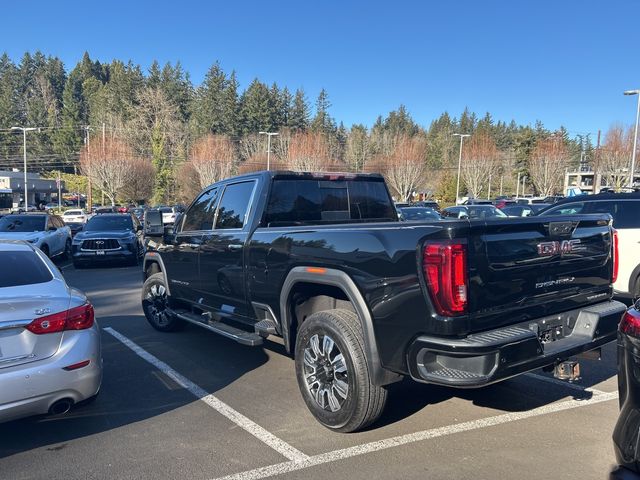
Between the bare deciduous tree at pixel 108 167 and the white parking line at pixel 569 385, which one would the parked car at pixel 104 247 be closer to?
the white parking line at pixel 569 385

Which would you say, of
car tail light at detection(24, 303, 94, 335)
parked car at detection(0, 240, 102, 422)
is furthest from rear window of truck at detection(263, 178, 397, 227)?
parked car at detection(0, 240, 102, 422)

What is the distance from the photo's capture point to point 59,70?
102 metres

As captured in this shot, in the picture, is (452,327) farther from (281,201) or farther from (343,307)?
(281,201)

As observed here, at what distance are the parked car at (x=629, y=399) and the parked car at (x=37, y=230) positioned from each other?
14223 millimetres

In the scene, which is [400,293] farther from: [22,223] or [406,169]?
[406,169]

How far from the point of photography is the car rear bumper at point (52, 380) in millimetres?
3502

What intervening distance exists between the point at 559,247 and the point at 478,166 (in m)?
60.3

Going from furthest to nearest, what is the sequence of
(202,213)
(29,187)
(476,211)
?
(29,187) → (476,211) → (202,213)

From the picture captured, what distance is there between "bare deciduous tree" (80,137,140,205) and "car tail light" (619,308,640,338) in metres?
52.7

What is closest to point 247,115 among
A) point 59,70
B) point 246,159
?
point 246,159

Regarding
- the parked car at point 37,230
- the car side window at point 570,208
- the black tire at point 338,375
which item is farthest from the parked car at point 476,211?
the black tire at point 338,375

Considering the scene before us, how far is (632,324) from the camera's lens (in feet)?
9.09

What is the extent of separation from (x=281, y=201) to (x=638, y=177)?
2256 inches

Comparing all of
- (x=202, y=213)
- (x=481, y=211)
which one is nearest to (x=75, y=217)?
(x=481, y=211)
